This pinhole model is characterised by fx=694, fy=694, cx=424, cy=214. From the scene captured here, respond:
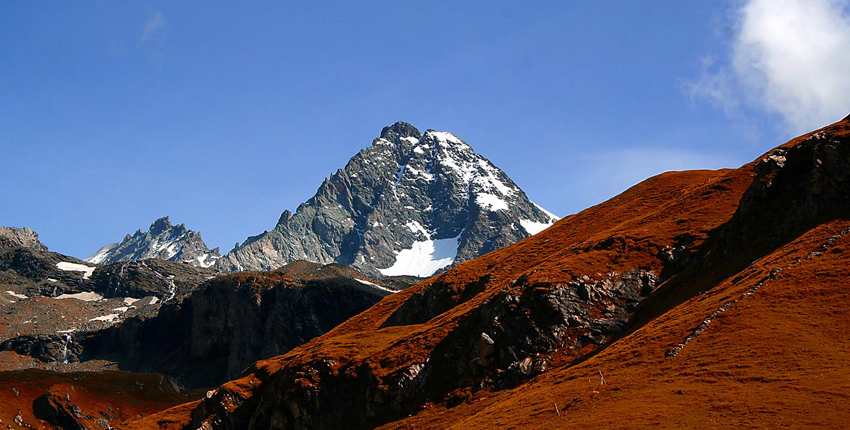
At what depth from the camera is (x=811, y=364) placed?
54062 mm

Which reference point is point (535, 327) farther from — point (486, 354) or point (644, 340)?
point (644, 340)

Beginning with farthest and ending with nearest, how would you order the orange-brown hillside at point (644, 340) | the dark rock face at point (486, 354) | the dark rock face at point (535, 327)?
the dark rock face at point (486, 354) → the dark rock face at point (535, 327) → the orange-brown hillside at point (644, 340)

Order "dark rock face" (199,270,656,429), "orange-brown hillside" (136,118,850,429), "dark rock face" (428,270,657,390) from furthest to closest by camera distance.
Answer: "dark rock face" (199,270,656,429)
"dark rock face" (428,270,657,390)
"orange-brown hillside" (136,118,850,429)

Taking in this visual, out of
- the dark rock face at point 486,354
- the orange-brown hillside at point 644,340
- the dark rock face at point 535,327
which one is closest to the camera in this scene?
the orange-brown hillside at point 644,340

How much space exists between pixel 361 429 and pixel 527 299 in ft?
98.8

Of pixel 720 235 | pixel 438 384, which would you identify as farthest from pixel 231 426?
pixel 720 235

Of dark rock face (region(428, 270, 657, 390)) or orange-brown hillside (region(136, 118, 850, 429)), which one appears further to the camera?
dark rock face (region(428, 270, 657, 390))

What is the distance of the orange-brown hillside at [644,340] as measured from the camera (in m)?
55.1

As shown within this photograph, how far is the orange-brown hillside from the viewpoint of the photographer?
55094 mm

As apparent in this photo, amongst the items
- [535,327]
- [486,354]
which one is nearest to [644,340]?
[535,327]

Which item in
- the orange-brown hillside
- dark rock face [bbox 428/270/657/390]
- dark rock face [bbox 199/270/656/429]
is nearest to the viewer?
the orange-brown hillside

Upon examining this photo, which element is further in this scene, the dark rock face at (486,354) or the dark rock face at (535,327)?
the dark rock face at (486,354)

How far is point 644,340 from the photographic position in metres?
72.2

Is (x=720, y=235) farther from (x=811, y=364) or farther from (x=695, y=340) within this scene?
(x=811, y=364)
